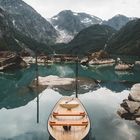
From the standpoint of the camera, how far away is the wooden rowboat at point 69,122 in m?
32.7

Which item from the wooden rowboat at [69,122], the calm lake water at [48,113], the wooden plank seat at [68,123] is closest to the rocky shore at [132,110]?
the calm lake water at [48,113]

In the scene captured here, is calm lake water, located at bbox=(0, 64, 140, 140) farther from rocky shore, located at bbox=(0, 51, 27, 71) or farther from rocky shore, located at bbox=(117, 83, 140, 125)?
rocky shore, located at bbox=(0, 51, 27, 71)

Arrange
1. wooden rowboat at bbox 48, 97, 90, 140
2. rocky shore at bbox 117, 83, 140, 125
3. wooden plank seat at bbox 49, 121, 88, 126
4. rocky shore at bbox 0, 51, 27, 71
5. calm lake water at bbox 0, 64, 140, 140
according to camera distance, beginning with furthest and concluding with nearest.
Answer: rocky shore at bbox 0, 51, 27, 71
rocky shore at bbox 117, 83, 140, 125
calm lake water at bbox 0, 64, 140, 140
wooden plank seat at bbox 49, 121, 88, 126
wooden rowboat at bbox 48, 97, 90, 140

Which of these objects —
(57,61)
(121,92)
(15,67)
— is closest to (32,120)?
(121,92)

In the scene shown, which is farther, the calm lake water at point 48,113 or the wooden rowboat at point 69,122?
the calm lake water at point 48,113

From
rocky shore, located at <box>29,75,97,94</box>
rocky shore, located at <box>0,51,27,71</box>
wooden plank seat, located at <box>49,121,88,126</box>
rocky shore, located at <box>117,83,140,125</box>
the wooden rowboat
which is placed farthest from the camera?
rocky shore, located at <box>0,51,27,71</box>

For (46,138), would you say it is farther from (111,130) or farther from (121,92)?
(121,92)

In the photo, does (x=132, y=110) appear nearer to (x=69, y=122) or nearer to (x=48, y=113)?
(x=48, y=113)

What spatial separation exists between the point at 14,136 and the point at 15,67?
4002 inches

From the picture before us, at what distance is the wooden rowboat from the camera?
32719mm

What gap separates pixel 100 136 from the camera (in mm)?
39250

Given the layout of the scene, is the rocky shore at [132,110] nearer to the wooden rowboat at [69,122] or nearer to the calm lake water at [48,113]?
the calm lake water at [48,113]

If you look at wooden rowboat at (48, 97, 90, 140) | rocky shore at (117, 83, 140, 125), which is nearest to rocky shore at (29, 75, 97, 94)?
rocky shore at (117, 83, 140, 125)

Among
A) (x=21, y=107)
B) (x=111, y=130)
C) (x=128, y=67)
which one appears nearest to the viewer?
(x=111, y=130)
